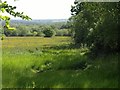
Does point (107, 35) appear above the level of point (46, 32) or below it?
above

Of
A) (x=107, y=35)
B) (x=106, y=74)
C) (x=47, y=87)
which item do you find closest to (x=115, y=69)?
(x=106, y=74)

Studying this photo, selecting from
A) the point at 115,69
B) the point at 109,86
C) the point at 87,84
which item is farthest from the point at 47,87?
the point at 115,69

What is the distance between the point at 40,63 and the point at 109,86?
925 centimetres

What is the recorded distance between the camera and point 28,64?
16.7 metres

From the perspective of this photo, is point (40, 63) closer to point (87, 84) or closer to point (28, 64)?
point (28, 64)

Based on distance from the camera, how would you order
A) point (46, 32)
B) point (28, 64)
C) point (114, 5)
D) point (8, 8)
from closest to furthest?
point (8, 8)
point (114, 5)
point (28, 64)
point (46, 32)

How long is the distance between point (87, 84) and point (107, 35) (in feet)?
21.0

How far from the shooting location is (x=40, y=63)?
17.9m

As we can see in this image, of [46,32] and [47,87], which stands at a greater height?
[47,87]

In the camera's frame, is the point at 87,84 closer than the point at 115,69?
Yes

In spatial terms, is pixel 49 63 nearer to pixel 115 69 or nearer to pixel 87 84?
pixel 115 69

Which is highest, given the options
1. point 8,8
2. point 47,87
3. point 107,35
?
point 8,8

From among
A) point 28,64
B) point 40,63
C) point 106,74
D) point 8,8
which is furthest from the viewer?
point 40,63

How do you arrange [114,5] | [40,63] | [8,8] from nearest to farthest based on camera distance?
[8,8]
[114,5]
[40,63]
